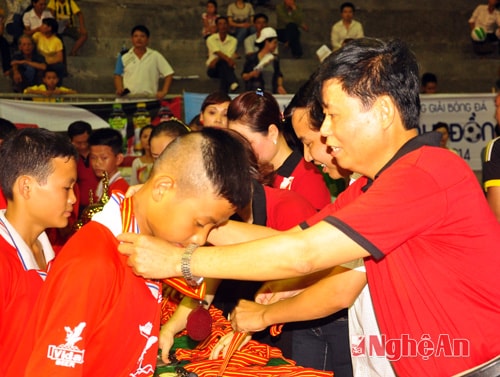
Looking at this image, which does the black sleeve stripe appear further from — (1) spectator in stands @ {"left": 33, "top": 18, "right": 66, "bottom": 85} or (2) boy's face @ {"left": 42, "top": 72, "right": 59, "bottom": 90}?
(1) spectator in stands @ {"left": 33, "top": 18, "right": 66, "bottom": 85}

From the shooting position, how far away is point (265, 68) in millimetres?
12883

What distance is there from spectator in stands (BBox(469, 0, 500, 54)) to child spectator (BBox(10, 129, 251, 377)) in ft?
45.3

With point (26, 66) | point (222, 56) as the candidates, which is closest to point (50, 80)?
point (26, 66)

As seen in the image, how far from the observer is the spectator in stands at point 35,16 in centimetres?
1221

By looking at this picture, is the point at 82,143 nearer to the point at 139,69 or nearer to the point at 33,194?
the point at 139,69

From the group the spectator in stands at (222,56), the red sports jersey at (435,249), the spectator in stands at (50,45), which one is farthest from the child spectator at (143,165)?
the red sports jersey at (435,249)

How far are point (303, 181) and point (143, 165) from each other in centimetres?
459

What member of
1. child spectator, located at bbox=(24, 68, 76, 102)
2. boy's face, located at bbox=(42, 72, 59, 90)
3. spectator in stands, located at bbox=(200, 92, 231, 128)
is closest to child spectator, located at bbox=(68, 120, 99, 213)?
child spectator, located at bbox=(24, 68, 76, 102)

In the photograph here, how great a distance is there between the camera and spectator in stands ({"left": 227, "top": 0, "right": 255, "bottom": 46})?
13.8m

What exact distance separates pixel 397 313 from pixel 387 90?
2.31 ft

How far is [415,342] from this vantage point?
7.92ft

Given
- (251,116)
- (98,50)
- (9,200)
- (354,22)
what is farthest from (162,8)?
(9,200)

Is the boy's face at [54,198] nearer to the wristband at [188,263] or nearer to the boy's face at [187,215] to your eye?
the boy's face at [187,215]

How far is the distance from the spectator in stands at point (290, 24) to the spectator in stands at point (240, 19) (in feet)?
2.22
